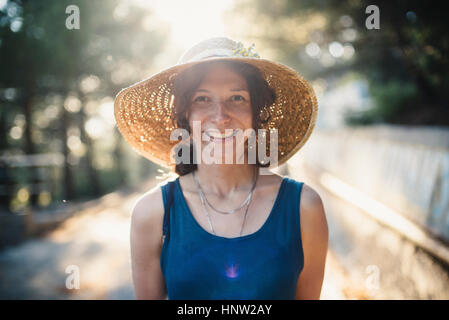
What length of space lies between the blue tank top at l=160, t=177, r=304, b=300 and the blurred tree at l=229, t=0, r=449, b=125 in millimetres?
6007

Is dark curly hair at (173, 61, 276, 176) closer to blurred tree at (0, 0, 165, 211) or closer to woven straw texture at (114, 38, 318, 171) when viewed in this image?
woven straw texture at (114, 38, 318, 171)

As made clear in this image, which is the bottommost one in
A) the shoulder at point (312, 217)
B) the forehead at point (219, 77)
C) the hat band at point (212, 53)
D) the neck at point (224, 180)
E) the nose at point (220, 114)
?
the shoulder at point (312, 217)

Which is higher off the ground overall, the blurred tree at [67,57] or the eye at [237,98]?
the blurred tree at [67,57]

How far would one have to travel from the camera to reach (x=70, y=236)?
20.9ft

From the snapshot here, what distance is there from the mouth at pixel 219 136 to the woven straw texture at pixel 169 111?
390mm

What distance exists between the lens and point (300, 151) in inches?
327

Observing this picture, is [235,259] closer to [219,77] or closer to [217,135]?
[217,135]

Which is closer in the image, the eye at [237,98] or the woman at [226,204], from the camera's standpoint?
the woman at [226,204]

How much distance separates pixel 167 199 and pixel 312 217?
0.80 meters

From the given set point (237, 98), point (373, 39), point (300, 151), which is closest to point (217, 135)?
point (237, 98)

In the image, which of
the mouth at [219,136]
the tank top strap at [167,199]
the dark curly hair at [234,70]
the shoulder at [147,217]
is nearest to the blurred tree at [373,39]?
the dark curly hair at [234,70]

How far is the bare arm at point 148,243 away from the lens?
76.9 inches

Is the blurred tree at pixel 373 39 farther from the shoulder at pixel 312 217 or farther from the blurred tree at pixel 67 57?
the shoulder at pixel 312 217

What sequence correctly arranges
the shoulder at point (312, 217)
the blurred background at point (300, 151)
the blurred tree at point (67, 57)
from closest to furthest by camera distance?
1. the shoulder at point (312, 217)
2. the blurred background at point (300, 151)
3. the blurred tree at point (67, 57)
